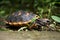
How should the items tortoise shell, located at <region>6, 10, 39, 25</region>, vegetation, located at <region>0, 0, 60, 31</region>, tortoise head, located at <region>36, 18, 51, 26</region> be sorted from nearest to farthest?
tortoise head, located at <region>36, 18, 51, 26</region> → tortoise shell, located at <region>6, 10, 39, 25</region> → vegetation, located at <region>0, 0, 60, 31</region>

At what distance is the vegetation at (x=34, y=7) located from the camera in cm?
419

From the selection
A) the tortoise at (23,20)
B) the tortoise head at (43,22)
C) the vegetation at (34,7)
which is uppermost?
the vegetation at (34,7)

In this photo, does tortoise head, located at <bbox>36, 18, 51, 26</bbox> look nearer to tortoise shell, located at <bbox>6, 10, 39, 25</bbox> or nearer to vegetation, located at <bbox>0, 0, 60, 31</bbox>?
Answer: tortoise shell, located at <bbox>6, 10, 39, 25</bbox>

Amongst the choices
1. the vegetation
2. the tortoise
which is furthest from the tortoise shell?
the vegetation

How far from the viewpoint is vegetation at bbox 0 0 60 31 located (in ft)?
13.8

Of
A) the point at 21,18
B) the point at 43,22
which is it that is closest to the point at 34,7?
the point at 21,18

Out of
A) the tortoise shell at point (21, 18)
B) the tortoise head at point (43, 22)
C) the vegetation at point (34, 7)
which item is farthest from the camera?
the vegetation at point (34, 7)

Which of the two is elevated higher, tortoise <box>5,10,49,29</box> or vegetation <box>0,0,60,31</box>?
vegetation <box>0,0,60,31</box>

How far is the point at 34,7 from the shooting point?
15.4ft

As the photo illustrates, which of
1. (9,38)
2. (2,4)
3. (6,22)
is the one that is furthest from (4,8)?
(9,38)

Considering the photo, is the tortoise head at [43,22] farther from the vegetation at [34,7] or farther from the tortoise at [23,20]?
the vegetation at [34,7]

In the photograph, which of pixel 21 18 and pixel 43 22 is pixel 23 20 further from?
pixel 43 22

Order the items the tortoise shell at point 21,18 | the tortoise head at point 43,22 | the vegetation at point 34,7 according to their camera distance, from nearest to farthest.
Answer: the tortoise head at point 43,22
the tortoise shell at point 21,18
the vegetation at point 34,7

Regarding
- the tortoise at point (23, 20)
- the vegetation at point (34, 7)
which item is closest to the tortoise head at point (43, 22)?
the tortoise at point (23, 20)
